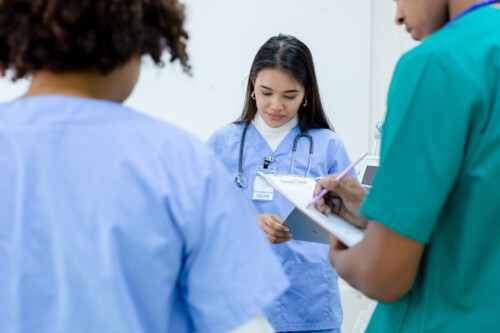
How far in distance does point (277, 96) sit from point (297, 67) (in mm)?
121

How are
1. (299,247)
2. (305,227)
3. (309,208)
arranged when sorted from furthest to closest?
(299,247) < (305,227) < (309,208)

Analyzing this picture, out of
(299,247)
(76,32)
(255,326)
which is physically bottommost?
(299,247)

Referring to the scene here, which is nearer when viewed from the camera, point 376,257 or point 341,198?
point 376,257

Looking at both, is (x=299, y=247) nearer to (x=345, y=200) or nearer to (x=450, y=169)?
(x=345, y=200)

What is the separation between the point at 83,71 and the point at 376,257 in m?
0.43

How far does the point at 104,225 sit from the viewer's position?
52 cm

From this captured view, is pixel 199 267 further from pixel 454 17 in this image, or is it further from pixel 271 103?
pixel 271 103

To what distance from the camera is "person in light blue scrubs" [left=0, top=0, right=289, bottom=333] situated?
0.52m

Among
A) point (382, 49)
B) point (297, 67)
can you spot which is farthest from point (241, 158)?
point (382, 49)

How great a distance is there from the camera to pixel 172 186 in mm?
554

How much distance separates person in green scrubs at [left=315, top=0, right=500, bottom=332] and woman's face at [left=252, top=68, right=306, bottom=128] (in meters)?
0.95

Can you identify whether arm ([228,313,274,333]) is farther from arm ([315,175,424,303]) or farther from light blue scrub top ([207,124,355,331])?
light blue scrub top ([207,124,355,331])

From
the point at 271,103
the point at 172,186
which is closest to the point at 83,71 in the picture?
the point at 172,186

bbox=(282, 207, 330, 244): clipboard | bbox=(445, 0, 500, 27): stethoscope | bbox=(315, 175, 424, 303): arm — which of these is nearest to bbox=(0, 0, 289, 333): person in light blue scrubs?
bbox=(315, 175, 424, 303): arm
